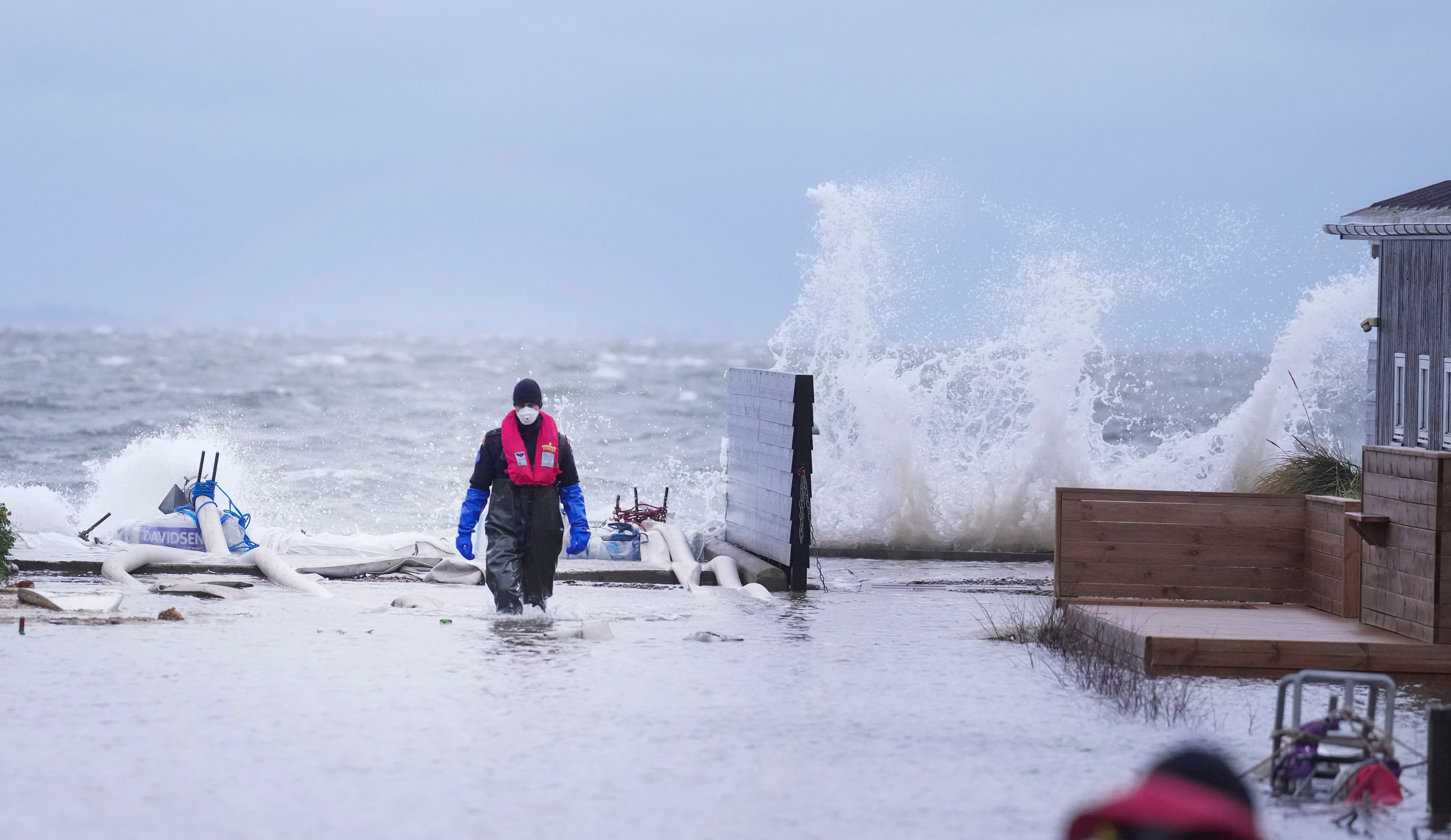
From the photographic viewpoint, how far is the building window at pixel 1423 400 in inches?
655

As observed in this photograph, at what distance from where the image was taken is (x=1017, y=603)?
13.8 meters

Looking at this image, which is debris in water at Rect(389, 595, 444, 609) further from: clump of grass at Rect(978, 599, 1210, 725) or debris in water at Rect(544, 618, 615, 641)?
clump of grass at Rect(978, 599, 1210, 725)

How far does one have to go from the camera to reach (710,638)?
36.8 feet

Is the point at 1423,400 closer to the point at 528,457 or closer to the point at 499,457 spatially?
the point at 528,457

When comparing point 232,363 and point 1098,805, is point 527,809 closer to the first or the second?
point 1098,805

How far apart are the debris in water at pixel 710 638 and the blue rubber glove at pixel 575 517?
1.18 meters

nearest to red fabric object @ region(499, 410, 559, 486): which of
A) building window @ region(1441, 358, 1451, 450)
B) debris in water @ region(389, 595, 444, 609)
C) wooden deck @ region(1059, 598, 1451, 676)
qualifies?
debris in water @ region(389, 595, 444, 609)

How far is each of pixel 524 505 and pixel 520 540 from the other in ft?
0.87

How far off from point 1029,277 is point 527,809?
17.0m

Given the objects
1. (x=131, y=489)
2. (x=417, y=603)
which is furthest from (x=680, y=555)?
(x=131, y=489)

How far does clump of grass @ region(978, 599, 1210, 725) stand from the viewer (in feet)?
28.3

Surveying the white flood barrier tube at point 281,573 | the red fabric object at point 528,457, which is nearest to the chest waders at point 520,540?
the red fabric object at point 528,457

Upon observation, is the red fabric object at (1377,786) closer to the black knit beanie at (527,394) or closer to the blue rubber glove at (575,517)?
the blue rubber glove at (575,517)

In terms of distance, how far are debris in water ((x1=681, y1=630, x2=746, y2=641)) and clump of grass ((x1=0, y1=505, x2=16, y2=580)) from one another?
18.6 feet
